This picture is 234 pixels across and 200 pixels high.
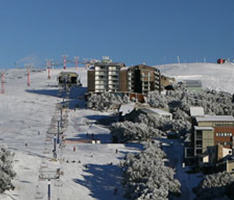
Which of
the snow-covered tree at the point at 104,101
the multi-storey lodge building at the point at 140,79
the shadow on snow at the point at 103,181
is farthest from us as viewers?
the multi-storey lodge building at the point at 140,79

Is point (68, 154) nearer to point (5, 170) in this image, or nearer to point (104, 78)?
point (5, 170)

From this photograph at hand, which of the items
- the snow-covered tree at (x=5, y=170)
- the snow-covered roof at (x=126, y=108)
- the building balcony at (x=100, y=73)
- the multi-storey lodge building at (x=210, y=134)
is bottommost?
the snow-covered tree at (x=5, y=170)

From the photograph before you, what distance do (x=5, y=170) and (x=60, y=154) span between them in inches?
604

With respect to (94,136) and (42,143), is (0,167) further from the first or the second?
(94,136)

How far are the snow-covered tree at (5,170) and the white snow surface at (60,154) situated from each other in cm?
63

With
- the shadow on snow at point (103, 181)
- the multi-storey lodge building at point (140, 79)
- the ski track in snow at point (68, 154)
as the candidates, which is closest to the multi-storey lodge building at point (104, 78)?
the multi-storey lodge building at point (140, 79)

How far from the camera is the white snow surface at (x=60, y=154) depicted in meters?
66.4

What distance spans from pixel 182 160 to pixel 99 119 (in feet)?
114

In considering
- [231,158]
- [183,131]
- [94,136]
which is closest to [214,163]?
[231,158]

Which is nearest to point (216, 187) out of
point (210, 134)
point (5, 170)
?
point (210, 134)

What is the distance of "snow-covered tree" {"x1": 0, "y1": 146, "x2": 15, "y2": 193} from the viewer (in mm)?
63253

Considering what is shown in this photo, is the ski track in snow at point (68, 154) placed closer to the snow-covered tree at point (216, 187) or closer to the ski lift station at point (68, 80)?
the snow-covered tree at point (216, 187)

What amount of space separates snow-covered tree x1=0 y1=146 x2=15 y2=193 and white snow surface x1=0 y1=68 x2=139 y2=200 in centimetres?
63

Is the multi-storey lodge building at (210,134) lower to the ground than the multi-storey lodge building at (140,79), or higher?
lower
